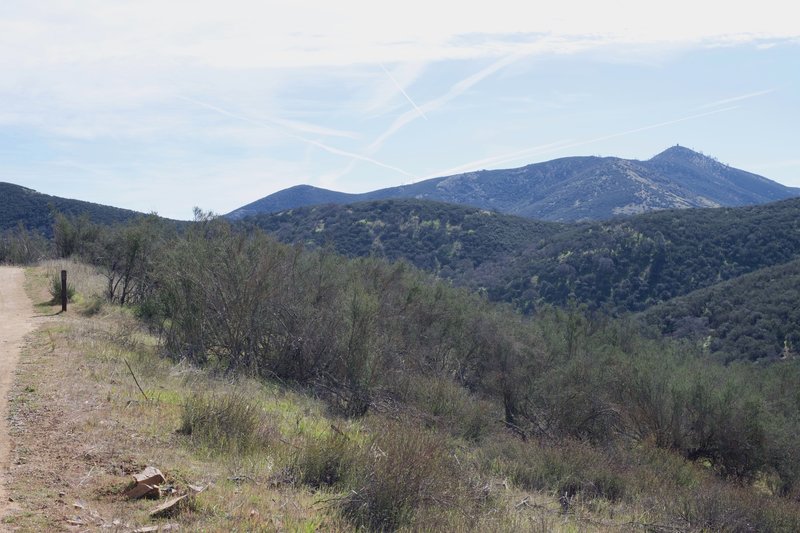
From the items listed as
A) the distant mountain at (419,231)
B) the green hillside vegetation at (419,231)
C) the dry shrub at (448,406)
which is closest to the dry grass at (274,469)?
the dry shrub at (448,406)

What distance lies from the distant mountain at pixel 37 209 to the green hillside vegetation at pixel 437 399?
1751 inches

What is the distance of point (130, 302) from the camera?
67.7ft

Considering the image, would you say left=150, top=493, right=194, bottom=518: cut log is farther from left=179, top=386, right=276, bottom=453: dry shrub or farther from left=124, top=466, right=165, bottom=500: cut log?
left=179, top=386, right=276, bottom=453: dry shrub

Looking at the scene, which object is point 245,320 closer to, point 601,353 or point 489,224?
point 601,353

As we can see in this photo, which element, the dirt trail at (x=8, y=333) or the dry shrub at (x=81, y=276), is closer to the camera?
the dirt trail at (x=8, y=333)

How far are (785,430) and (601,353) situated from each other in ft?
26.5

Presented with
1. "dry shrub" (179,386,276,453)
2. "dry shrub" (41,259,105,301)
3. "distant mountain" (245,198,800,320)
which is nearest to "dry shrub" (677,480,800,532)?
"dry shrub" (179,386,276,453)

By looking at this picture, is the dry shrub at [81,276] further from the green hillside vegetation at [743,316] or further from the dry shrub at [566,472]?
the green hillside vegetation at [743,316]

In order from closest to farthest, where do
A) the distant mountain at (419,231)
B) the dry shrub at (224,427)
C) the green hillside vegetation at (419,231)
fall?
the dry shrub at (224,427) < the green hillside vegetation at (419,231) < the distant mountain at (419,231)

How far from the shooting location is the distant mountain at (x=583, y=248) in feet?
181

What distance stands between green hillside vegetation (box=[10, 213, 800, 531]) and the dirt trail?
1883 mm

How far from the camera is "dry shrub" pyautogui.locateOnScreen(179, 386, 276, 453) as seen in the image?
697 cm

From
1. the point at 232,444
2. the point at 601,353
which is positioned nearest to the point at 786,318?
the point at 601,353

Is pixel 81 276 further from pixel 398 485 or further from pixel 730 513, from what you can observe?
pixel 730 513
